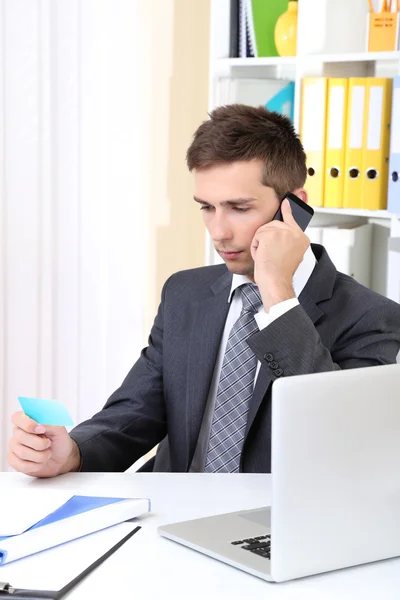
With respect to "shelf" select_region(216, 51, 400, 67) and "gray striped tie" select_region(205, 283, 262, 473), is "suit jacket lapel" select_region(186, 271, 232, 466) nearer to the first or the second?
"gray striped tie" select_region(205, 283, 262, 473)

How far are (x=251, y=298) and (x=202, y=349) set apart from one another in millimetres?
148

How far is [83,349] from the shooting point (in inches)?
136

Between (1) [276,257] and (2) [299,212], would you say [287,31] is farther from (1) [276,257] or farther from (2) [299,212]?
(1) [276,257]

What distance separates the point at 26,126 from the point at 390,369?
7.51ft

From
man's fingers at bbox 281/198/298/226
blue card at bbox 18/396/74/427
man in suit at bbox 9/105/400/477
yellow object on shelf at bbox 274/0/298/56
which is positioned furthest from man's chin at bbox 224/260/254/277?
yellow object on shelf at bbox 274/0/298/56

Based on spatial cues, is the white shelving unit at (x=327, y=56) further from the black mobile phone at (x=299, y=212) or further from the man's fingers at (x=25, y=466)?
the man's fingers at (x=25, y=466)

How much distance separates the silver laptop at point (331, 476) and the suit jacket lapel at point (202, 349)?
25.1 inches

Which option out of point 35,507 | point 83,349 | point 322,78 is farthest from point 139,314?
point 35,507

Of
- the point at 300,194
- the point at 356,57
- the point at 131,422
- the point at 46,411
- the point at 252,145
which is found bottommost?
the point at 131,422

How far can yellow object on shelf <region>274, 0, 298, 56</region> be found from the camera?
292cm

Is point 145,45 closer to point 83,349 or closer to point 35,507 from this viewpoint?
point 83,349

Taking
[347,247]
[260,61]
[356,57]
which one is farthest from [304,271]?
[260,61]

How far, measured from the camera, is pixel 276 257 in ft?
5.83

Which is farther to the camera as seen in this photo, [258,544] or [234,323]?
[234,323]
